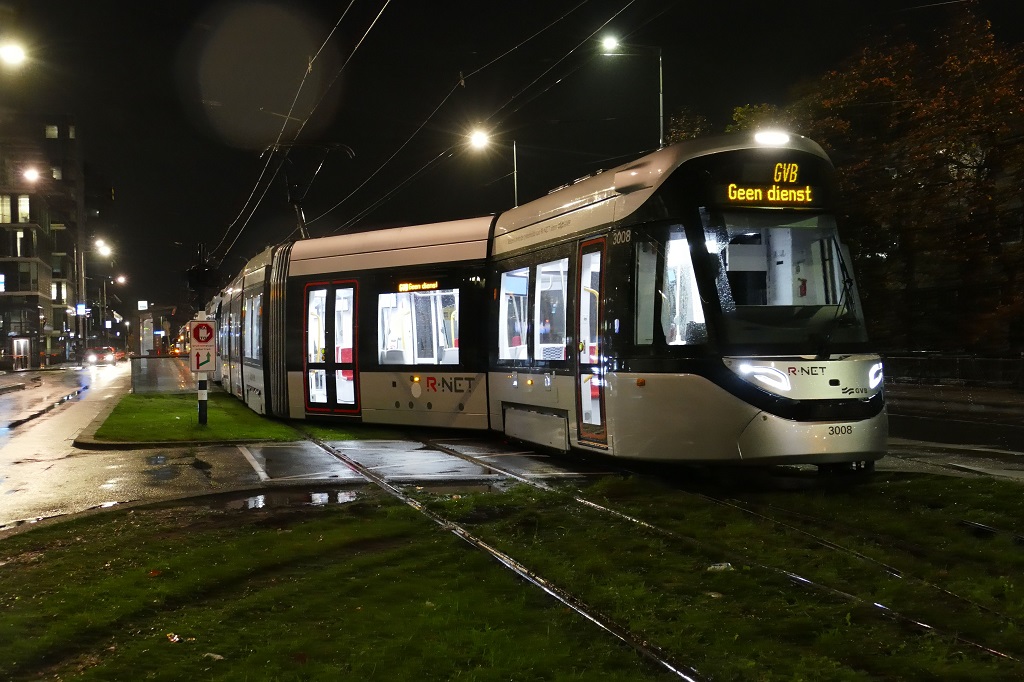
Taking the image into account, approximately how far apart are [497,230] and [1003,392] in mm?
20641

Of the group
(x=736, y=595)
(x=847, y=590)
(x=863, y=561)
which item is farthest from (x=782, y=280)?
(x=736, y=595)

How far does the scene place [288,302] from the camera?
19250 mm

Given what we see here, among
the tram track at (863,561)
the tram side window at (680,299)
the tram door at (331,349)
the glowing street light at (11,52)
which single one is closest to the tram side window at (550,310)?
the tram side window at (680,299)

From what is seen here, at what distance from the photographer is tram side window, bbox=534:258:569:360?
12680 mm

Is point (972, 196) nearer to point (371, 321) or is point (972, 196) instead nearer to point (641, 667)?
point (371, 321)

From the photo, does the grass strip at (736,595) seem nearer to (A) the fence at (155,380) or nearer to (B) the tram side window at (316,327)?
(B) the tram side window at (316,327)

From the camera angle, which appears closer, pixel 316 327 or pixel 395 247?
pixel 395 247

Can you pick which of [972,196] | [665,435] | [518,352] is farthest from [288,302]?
[972,196]

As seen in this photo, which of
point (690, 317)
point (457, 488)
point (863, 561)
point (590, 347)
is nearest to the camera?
point (863, 561)

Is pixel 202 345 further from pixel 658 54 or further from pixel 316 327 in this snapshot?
pixel 658 54

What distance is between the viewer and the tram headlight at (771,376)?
32.4 feet

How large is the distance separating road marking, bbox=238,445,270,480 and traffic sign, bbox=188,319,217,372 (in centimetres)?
335

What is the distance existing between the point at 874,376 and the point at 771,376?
4.01ft

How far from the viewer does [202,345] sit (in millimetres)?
18484
